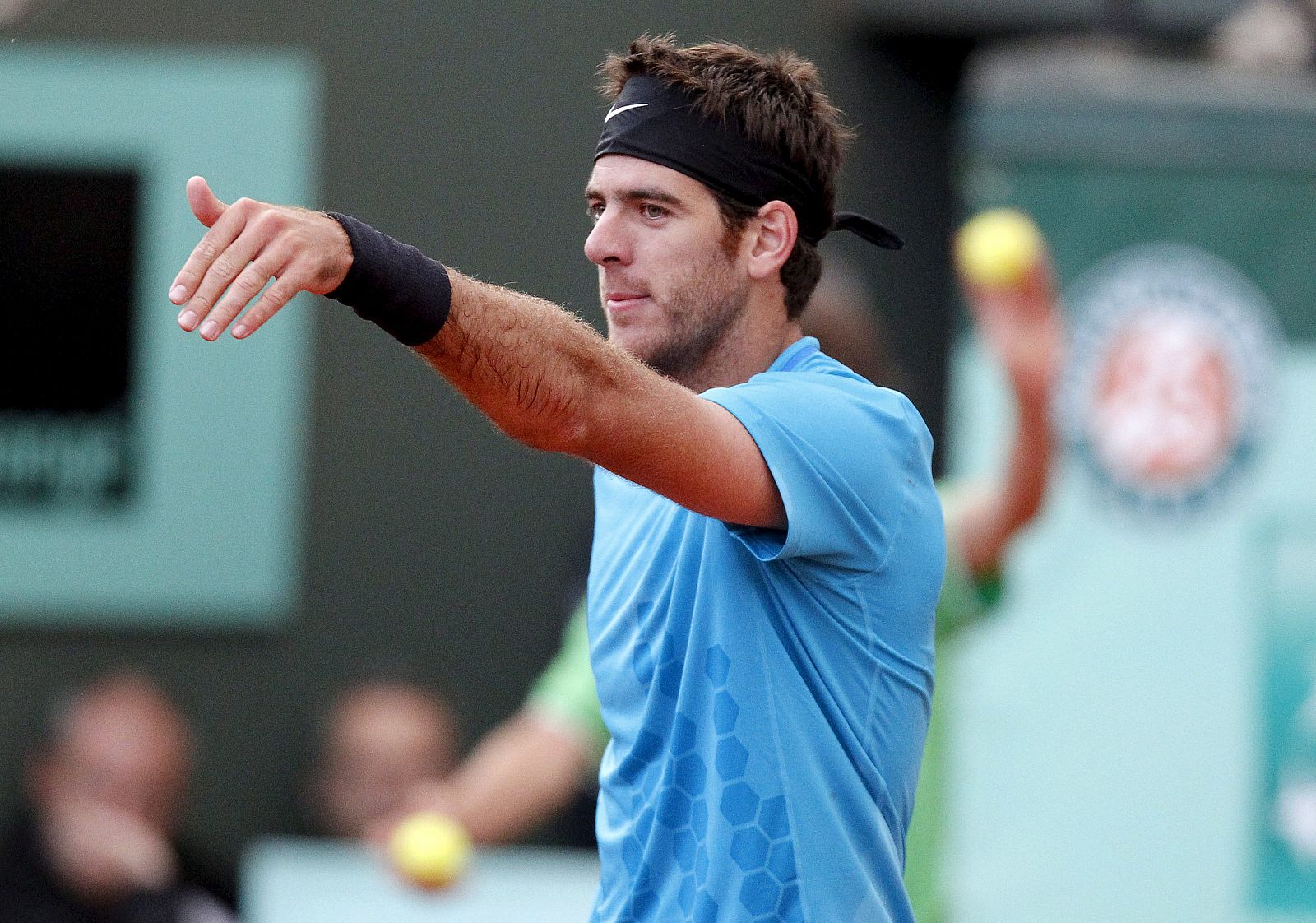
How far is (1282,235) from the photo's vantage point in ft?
18.1

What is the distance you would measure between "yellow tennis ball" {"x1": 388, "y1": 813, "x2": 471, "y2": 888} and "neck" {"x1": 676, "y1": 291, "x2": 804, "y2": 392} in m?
1.48

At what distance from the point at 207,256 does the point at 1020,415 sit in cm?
237

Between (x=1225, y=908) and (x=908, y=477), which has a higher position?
(x=908, y=477)

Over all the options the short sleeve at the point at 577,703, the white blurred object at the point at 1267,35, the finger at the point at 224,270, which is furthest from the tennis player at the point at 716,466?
the white blurred object at the point at 1267,35

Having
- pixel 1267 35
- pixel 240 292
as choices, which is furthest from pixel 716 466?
pixel 1267 35

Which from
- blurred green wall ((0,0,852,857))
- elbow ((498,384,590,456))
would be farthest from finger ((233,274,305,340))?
blurred green wall ((0,0,852,857))

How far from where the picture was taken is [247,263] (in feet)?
6.24

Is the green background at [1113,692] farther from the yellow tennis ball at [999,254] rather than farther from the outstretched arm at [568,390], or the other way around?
the outstretched arm at [568,390]

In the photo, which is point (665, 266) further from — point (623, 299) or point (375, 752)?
point (375, 752)

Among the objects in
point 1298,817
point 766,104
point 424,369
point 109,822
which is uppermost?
point 766,104

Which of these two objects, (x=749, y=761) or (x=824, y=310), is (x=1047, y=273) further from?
(x=749, y=761)

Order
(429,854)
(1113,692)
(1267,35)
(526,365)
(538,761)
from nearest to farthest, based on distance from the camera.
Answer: (526,365)
(429,854)
(538,761)
(1113,692)
(1267,35)

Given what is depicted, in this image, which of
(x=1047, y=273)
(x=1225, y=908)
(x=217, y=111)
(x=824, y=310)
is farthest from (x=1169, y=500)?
(x=217, y=111)

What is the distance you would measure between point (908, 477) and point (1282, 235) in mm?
3604
